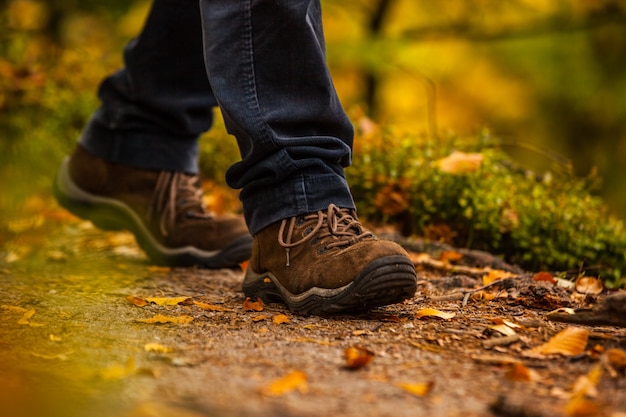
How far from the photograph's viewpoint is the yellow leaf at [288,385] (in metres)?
1.13

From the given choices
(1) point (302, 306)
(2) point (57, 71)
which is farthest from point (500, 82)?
(1) point (302, 306)

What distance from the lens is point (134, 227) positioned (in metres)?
2.54

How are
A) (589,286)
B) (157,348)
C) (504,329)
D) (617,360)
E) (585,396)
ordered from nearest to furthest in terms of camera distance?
(585,396) < (617,360) < (157,348) < (504,329) < (589,286)

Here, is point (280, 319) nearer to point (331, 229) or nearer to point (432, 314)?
point (331, 229)

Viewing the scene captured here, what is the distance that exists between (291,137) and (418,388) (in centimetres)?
A: 80

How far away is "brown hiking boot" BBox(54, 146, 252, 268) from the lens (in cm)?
244

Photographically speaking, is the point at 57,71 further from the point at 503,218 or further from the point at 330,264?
the point at 330,264

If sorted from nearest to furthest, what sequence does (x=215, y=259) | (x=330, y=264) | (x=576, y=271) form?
(x=330, y=264)
(x=215, y=259)
(x=576, y=271)

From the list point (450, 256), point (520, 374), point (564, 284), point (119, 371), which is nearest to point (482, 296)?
point (564, 284)

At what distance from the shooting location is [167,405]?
107cm

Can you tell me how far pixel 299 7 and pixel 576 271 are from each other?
1.56 m

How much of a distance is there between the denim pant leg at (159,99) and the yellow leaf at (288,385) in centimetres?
145

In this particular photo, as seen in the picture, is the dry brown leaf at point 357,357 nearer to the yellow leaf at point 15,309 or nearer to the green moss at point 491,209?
the yellow leaf at point 15,309

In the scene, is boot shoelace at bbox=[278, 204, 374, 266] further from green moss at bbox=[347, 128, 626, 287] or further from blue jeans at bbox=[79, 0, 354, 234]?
green moss at bbox=[347, 128, 626, 287]
